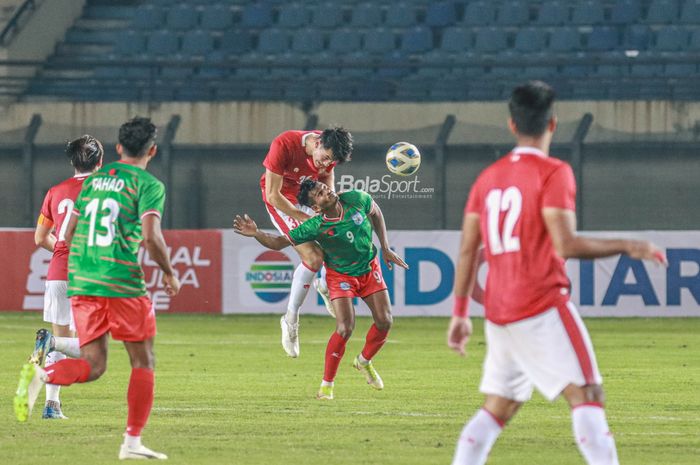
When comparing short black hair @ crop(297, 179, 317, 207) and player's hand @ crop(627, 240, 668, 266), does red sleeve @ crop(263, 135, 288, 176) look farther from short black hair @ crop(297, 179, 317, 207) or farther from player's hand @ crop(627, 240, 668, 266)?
player's hand @ crop(627, 240, 668, 266)

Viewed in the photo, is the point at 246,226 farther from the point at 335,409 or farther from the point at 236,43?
the point at 236,43

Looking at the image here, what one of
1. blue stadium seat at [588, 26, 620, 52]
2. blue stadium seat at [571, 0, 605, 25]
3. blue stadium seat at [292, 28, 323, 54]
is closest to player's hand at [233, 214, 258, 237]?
blue stadium seat at [588, 26, 620, 52]

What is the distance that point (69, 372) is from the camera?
8484 mm

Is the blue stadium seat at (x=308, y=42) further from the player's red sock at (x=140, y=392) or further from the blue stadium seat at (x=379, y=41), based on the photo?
the player's red sock at (x=140, y=392)

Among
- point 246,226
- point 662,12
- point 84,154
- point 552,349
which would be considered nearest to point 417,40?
point 662,12

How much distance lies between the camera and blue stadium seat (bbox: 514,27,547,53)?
27875 millimetres

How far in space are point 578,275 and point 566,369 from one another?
15.1 metres

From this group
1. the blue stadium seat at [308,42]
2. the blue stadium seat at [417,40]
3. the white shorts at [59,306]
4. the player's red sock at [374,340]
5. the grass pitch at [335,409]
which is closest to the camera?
the grass pitch at [335,409]

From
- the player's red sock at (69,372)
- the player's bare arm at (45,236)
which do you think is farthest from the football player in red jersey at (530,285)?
the player's bare arm at (45,236)

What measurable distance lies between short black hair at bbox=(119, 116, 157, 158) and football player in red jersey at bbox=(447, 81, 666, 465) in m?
2.36

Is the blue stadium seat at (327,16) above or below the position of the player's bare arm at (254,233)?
above

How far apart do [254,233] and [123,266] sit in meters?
3.07

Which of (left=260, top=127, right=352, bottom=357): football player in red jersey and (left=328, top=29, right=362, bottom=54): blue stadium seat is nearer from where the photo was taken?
(left=260, top=127, right=352, bottom=357): football player in red jersey

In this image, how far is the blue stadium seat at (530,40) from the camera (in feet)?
91.5
